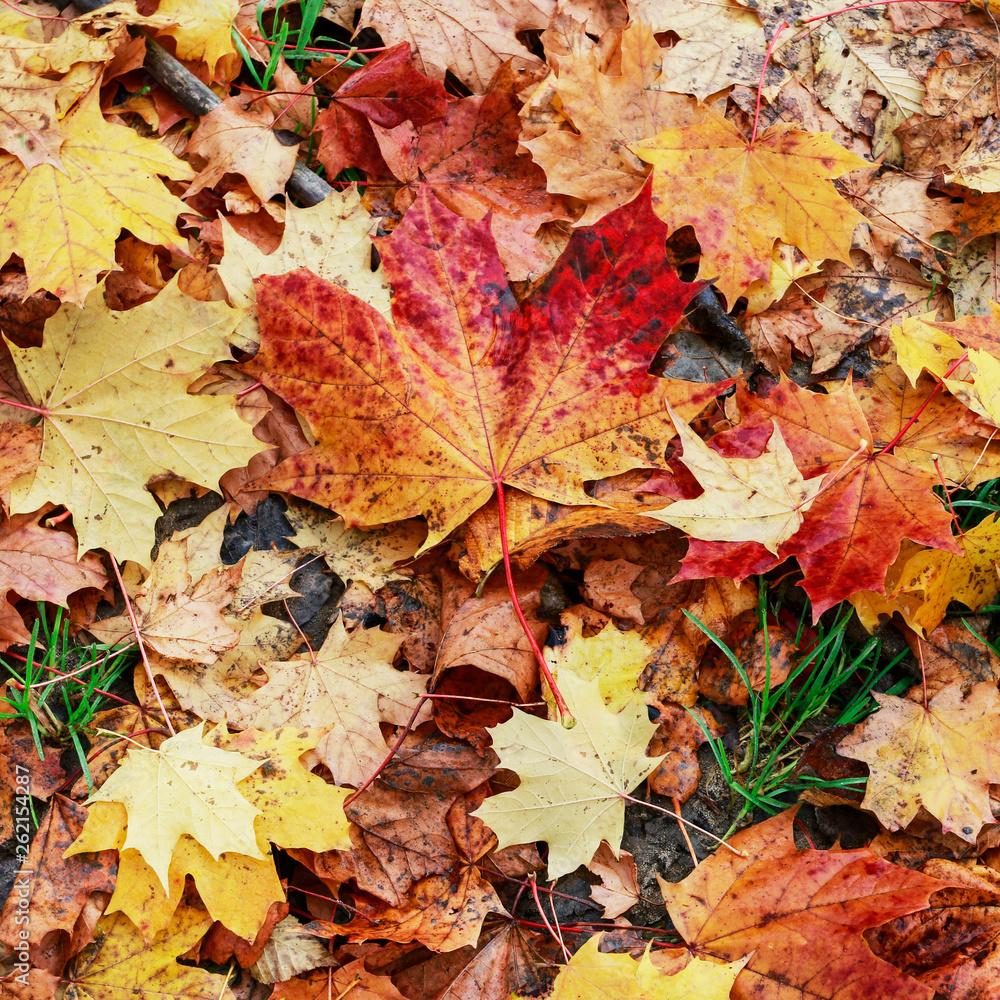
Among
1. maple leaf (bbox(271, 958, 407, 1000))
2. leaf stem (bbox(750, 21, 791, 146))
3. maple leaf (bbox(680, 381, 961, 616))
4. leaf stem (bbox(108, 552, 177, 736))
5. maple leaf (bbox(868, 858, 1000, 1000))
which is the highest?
leaf stem (bbox(750, 21, 791, 146))

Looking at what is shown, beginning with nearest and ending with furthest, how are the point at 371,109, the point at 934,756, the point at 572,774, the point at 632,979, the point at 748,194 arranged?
the point at 632,979
the point at 572,774
the point at 934,756
the point at 748,194
the point at 371,109

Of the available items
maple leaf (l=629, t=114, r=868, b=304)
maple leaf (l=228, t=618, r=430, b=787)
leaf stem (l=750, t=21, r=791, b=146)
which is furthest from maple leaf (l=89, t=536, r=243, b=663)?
leaf stem (l=750, t=21, r=791, b=146)

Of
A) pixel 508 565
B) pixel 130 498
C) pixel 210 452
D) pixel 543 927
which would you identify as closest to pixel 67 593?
pixel 130 498

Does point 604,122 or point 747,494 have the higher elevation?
point 604,122

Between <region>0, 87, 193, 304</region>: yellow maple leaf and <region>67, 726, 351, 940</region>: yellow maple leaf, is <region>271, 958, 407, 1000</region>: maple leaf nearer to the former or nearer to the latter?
<region>67, 726, 351, 940</region>: yellow maple leaf

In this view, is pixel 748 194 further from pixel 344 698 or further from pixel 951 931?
pixel 951 931

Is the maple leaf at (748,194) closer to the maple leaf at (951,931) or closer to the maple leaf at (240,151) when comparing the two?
the maple leaf at (240,151)

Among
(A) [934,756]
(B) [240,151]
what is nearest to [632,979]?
(A) [934,756]

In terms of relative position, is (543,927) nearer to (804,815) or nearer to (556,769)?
(556,769)
